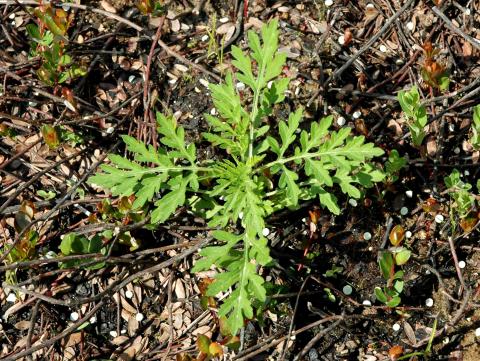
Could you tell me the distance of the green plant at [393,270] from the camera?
3.25 m

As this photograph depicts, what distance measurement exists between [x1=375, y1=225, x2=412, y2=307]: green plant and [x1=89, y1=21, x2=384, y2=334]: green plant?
40 cm

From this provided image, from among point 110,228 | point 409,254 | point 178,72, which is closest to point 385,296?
point 409,254

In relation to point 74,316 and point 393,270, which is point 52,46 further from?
point 393,270

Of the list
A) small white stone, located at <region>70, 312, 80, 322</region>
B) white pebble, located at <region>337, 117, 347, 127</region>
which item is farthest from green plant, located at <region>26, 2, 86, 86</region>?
white pebble, located at <region>337, 117, 347, 127</region>

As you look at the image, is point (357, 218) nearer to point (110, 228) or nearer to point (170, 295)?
point (170, 295)

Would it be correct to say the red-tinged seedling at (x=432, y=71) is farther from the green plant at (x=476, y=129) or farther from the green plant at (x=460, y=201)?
the green plant at (x=460, y=201)

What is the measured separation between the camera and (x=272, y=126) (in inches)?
144

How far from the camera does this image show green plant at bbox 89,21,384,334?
294 cm

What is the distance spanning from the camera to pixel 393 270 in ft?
10.8

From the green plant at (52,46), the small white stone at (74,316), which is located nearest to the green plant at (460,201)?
the small white stone at (74,316)

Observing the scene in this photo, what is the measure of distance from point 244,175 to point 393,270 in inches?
38.8

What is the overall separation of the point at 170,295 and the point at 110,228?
1.69 feet

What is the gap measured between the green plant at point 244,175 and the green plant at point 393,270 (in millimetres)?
399

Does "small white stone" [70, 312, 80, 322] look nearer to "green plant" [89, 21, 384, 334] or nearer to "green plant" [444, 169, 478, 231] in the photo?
"green plant" [89, 21, 384, 334]
